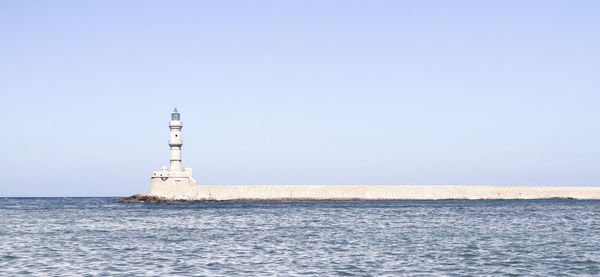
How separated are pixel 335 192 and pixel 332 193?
385 mm

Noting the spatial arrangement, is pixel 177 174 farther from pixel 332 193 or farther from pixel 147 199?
pixel 332 193

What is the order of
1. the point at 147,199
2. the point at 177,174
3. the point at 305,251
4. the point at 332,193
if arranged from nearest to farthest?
the point at 305,251
the point at 177,174
the point at 147,199
the point at 332,193

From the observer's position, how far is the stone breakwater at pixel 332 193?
77.2 meters

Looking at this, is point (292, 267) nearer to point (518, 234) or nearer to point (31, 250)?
point (31, 250)

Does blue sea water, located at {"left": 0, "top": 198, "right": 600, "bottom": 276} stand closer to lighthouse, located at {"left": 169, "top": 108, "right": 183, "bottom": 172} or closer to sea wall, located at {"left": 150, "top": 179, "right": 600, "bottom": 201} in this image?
lighthouse, located at {"left": 169, "top": 108, "right": 183, "bottom": 172}

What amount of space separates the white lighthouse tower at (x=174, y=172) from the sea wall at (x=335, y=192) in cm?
12

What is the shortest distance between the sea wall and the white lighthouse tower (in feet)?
0.38

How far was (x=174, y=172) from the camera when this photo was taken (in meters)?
76.4

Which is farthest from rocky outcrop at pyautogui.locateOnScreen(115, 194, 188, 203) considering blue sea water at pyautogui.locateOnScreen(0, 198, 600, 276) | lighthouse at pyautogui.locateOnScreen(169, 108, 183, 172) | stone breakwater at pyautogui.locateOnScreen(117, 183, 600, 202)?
blue sea water at pyautogui.locateOnScreen(0, 198, 600, 276)

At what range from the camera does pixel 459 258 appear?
1923cm

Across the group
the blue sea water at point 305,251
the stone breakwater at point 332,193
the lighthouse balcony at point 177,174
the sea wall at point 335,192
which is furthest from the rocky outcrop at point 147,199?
the blue sea water at point 305,251

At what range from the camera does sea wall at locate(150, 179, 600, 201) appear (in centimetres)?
7719

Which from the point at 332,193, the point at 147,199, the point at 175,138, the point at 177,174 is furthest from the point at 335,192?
the point at 147,199

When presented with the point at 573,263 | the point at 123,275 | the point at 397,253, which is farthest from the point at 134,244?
the point at 573,263
